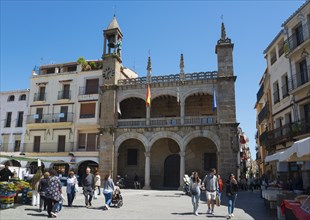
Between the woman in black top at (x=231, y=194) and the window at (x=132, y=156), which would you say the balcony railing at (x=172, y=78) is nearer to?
the window at (x=132, y=156)

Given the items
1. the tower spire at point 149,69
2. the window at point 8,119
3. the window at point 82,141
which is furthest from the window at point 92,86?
the window at point 8,119

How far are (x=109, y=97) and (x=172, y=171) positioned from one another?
8.73m

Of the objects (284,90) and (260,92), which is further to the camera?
(260,92)

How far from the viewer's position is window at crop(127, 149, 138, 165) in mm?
26844

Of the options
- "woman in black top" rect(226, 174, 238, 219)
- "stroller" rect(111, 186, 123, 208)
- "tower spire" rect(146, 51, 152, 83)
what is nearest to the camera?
"woman in black top" rect(226, 174, 238, 219)

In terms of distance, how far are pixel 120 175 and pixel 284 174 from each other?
13870 mm

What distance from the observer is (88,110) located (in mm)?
29297

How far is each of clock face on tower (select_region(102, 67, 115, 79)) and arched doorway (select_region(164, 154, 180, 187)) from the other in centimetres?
921

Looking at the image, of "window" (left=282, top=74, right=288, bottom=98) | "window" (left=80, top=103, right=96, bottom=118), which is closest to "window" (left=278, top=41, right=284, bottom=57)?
"window" (left=282, top=74, right=288, bottom=98)

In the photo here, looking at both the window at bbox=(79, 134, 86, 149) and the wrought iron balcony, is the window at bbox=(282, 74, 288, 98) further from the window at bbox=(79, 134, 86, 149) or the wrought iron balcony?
the window at bbox=(79, 134, 86, 149)

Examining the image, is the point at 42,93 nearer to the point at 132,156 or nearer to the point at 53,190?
the point at 132,156

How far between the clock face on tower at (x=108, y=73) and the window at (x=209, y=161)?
11300 mm

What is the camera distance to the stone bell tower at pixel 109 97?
24.9 metres

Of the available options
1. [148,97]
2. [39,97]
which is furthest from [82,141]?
[148,97]
